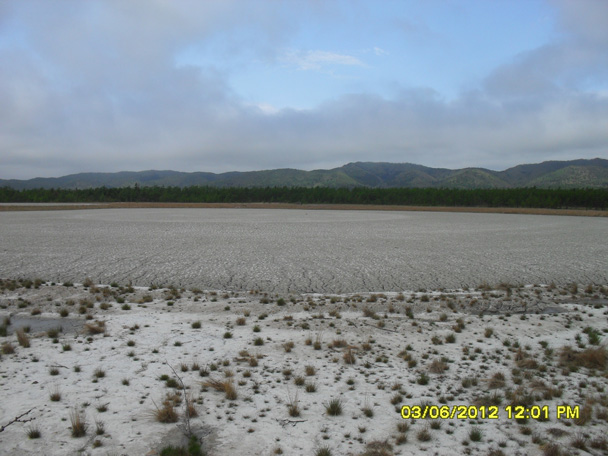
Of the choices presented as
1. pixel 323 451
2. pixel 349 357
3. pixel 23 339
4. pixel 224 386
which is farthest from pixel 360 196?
pixel 323 451

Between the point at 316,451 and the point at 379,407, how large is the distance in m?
1.46

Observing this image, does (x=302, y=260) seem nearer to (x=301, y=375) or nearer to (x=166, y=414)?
(x=301, y=375)

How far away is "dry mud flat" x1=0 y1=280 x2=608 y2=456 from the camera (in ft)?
18.0

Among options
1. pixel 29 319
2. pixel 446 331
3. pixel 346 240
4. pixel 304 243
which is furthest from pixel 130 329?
pixel 346 240

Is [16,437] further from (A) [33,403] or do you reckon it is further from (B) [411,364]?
(B) [411,364]

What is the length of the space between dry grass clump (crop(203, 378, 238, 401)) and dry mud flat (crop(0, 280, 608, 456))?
2 centimetres

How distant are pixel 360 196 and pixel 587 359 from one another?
376ft

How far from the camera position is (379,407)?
20.7ft

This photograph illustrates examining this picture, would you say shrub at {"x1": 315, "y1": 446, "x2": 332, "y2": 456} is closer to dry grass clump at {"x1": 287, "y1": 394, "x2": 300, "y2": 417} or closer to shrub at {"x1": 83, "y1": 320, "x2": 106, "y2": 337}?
dry grass clump at {"x1": 287, "y1": 394, "x2": 300, "y2": 417}

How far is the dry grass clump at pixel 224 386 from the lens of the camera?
6.49 metres

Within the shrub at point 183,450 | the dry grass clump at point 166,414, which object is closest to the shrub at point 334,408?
the shrub at point 183,450

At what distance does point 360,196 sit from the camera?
122 m

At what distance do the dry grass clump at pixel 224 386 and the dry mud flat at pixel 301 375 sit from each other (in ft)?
0.07

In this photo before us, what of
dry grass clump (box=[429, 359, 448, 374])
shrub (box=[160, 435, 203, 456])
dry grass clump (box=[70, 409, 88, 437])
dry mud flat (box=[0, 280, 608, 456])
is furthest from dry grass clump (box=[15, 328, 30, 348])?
dry grass clump (box=[429, 359, 448, 374])
